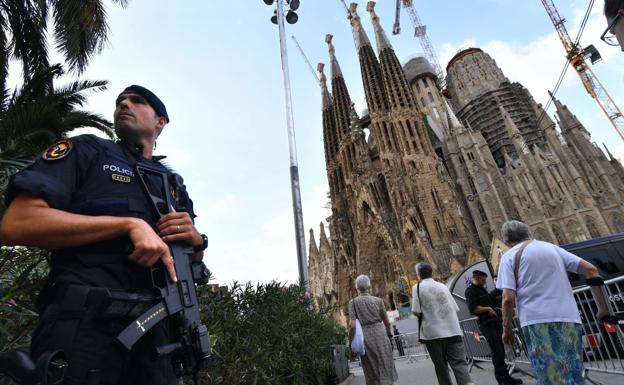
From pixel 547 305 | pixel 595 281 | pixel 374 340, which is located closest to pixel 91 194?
pixel 547 305

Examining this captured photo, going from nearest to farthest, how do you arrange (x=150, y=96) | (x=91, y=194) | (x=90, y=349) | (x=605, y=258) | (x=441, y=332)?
1. (x=90, y=349)
2. (x=91, y=194)
3. (x=150, y=96)
4. (x=441, y=332)
5. (x=605, y=258)

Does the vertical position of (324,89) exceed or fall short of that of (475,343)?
it exceeds it

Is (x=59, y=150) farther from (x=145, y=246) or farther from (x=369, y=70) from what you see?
(x=369, y=70)

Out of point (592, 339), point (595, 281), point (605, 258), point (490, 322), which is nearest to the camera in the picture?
point (595, 281)

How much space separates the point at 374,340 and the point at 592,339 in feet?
10.5

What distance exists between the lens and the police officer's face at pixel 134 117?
1.60 metres

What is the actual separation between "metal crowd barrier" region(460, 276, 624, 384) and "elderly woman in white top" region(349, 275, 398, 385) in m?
2.24

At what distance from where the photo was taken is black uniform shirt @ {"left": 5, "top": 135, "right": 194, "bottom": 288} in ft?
3.86

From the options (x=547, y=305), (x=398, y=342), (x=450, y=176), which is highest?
(x=450, y=176)

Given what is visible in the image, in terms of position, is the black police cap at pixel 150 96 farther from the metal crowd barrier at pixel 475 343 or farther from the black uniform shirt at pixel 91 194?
the metal crowd barrier at pixel 475 343

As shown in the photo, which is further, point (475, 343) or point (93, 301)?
point (475, 343)

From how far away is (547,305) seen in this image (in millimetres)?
2822

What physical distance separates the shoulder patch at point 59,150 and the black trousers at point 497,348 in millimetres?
5611

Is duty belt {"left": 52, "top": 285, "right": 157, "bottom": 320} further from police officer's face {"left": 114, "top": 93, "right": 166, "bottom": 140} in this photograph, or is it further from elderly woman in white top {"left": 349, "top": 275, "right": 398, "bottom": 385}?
elderly woman in white top {"left": 349, "top": 275, "right": 398, "bottom": 385}
